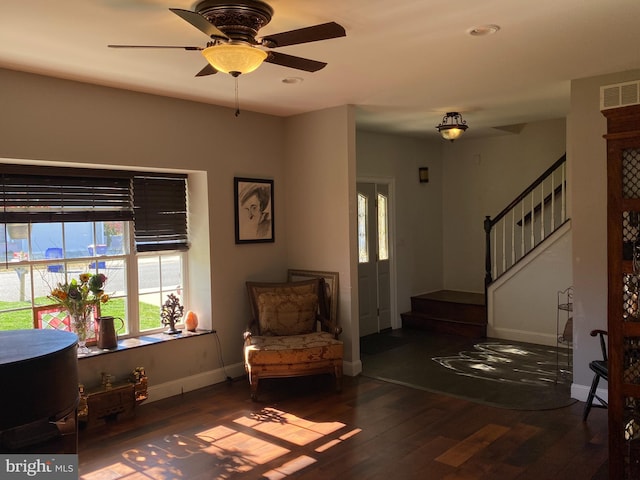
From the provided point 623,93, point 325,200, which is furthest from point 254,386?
point 623,93

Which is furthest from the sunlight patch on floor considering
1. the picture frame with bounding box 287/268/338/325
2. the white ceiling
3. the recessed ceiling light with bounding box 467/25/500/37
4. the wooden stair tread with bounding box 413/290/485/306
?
the wooden stair tread with bounding box 413/290/485/306

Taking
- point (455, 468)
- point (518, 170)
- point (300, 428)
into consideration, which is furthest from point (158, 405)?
point (518, 170)

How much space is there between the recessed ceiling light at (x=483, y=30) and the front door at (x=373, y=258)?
11.9 feet

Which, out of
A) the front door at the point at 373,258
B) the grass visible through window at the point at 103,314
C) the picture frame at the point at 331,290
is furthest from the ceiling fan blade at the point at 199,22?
the front door at the point at 373,258

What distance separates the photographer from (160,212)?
4812 millimetres

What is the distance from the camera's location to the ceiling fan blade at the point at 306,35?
7.50ft

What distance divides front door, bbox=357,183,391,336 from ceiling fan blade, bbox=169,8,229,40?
4361 millimetres

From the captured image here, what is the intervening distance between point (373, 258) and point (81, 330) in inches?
148

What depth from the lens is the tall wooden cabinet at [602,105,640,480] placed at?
2.64 m

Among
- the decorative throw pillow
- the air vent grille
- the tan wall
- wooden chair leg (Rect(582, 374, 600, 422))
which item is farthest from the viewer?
the tan wall

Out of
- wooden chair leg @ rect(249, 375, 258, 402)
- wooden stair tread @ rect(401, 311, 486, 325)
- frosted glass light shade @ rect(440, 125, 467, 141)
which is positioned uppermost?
frosted glass light shade @ rect(440, 125, 467, 141)

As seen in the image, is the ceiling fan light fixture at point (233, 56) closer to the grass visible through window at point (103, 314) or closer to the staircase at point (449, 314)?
the grass visible through window at point (103, 314)

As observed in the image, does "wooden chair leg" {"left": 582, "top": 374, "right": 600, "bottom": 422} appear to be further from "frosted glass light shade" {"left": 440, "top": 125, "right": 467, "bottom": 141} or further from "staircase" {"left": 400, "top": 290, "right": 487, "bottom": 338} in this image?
"frosted glass light shade" {"left": 440, "top": 125, "right": 467, "bottom": 141}

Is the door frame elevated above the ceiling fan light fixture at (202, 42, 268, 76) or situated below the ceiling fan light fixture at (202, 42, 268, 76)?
below
